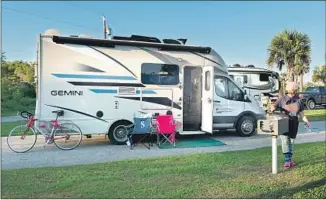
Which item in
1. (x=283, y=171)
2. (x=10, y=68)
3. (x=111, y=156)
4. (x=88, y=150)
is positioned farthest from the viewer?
(x=10, y=68)

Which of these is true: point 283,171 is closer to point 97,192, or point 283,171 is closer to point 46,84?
point 97,192

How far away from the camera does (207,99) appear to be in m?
10.8

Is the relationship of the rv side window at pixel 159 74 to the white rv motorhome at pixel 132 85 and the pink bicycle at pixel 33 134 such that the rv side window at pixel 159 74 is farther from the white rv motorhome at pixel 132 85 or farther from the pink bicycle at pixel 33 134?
the pink bicycle at pixel 33 134

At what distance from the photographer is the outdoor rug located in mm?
9953

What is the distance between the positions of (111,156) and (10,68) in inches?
1226

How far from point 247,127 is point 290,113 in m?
4.72

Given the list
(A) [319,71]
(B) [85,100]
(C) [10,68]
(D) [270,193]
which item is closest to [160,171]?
(D) [270,193]

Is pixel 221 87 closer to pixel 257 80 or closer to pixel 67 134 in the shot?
pixel 67 134

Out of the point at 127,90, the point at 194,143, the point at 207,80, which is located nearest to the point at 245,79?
the point at 207,80

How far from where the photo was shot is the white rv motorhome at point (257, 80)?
20.8 metres

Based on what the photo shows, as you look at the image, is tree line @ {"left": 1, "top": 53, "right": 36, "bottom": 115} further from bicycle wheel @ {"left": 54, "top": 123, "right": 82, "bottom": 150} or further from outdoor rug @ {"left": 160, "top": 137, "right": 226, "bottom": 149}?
outdoor rug @ {"left": 160, "top": 137, "right": 226, "bottom": 149}

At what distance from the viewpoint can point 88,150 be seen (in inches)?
370

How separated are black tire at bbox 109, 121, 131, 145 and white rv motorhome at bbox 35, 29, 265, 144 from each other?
29 millimetres

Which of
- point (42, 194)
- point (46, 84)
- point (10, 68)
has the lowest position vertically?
point (42, 194)
